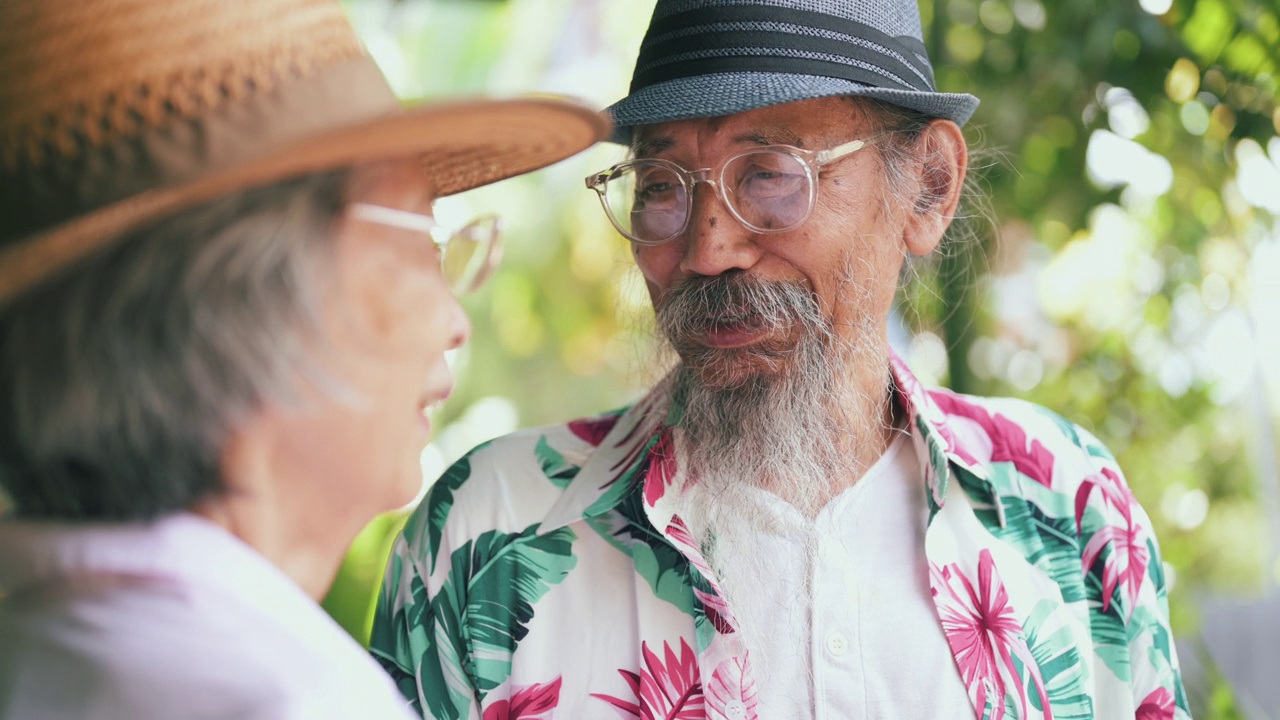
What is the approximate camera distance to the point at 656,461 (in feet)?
6.20

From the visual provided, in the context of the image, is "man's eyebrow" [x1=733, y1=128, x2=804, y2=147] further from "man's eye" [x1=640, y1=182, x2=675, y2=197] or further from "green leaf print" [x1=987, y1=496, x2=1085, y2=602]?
"green leaf print" [x1=987, y1=496, x2=1085, y2=602]

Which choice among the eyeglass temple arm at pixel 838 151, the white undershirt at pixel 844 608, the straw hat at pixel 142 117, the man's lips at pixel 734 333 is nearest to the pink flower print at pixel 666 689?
the white undershirt at pixel 844 608

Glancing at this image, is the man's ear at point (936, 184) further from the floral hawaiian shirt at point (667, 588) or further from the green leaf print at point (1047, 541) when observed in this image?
the green leaf print at point (1047, 541)

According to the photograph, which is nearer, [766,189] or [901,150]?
[766,189]

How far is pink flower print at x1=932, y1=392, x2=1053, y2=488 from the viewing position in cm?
200

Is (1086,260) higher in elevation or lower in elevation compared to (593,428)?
higher

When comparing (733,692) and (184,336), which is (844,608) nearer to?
(733,692)

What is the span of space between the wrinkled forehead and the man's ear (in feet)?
0.64

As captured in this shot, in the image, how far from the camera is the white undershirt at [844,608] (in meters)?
1.73

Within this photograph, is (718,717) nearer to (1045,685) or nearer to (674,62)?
(1045,685)

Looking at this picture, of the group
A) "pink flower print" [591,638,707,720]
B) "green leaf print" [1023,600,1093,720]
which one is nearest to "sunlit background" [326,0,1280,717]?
"pink flower print" [591,638,707,720]

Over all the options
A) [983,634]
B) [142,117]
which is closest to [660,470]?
[983,634]

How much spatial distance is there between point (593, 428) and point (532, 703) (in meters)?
0.55

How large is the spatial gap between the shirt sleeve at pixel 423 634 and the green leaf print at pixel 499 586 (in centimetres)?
2
